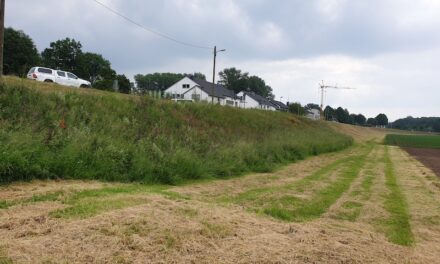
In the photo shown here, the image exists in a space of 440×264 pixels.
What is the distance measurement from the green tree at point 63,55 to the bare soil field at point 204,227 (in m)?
81.5

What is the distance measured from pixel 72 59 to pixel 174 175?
81.5 metres

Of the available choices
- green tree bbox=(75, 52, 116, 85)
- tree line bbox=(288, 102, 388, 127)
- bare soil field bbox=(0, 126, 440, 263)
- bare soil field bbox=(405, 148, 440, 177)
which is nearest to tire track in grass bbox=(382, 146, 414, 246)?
bare soil field bbox=(0, 126, 440, 263)

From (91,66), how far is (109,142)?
81.2m

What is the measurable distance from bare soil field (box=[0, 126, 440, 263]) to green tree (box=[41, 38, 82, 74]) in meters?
81.5

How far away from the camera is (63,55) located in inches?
3378

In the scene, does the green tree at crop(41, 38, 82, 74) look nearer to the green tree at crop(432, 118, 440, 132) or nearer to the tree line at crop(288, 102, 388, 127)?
the tree line at crop(288, 102, 388, 127)

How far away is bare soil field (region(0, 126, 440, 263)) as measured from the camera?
5402 mm

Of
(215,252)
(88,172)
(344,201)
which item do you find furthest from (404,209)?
(88,172)

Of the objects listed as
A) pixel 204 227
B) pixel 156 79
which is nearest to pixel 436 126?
pixel 156 79

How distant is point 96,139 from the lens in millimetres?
12969

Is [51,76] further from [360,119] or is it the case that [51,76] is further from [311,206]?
[360,119]

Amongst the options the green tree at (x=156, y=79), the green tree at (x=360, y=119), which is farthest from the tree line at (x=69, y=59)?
the green tree at (x=360, y=119)

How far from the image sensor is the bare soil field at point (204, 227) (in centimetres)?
540

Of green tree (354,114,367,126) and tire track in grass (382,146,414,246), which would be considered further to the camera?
green tree (354,114,367,126)
